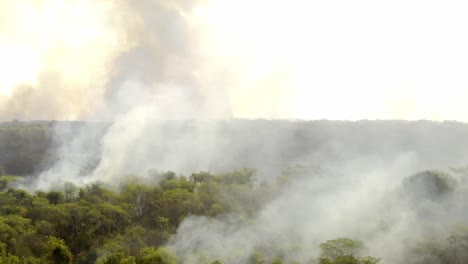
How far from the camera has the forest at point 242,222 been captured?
4888 cm

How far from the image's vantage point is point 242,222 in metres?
56.4

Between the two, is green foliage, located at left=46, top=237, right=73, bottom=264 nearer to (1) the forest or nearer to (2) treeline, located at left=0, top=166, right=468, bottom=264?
(2) treeline, located at left=0, top=166, right=468, bottom=264

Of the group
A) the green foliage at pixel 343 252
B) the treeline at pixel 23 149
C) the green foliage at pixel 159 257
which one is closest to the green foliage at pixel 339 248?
the green foliage at pixel 343 252

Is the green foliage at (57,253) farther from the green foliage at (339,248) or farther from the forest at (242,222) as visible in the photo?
the green foliage at (339,248)

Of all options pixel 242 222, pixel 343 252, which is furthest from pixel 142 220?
pixel 343 252

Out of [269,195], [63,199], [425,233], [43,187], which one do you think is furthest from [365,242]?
[43,187]

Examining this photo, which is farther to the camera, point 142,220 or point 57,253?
point 142,220

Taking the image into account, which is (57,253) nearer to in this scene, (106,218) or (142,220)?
(106,218)

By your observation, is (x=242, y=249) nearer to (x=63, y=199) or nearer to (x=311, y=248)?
(x=311, y=248)

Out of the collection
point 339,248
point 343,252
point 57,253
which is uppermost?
point 339,248

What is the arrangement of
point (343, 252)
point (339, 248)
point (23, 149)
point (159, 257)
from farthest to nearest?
point (23, 149) → point (339, 248) → point (343, 252) → point (159, 257)

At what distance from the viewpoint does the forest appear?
48875 millimetres

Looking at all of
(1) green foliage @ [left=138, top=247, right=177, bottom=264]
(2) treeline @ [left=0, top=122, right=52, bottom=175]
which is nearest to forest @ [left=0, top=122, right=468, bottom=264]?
(1) green foliage @ [left=138, top=247, right=177, bottom=264]

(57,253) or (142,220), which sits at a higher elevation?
(142,220)
